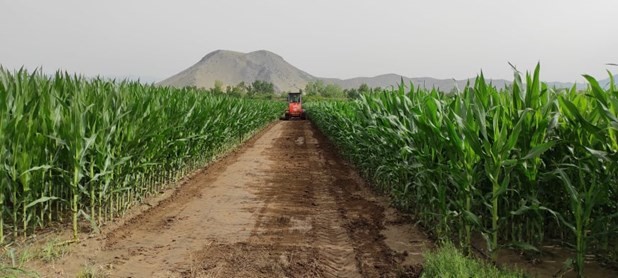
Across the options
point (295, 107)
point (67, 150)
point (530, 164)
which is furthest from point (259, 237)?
point (295, 107)

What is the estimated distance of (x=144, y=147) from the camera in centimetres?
629

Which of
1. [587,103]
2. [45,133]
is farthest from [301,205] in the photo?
[587,103]

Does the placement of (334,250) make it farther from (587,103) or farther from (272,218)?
(587,103)

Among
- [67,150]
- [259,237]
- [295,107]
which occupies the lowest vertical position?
[259,237]

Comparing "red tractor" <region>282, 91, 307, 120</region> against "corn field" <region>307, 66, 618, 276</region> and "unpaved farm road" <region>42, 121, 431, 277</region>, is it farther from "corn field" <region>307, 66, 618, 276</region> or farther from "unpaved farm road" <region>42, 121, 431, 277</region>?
"corn field" <region>307, 66, 618, 276</region>

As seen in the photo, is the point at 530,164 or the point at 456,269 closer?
the point at 456,269

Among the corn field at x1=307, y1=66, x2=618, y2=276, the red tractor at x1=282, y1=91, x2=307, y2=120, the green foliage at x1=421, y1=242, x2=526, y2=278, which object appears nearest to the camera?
the green foliage at x1=421, y1=242, x2=526, y2=278

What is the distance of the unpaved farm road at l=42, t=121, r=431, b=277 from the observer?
429 centimetres

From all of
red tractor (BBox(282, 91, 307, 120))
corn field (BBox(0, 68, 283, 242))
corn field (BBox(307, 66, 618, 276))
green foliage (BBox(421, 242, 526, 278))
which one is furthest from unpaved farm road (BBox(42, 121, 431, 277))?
red tractor (BBox(282, 91, 307, 120))

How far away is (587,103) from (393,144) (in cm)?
247

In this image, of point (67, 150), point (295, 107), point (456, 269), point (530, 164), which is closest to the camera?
point (456, 269)

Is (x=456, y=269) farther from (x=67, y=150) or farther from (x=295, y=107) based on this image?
(x=295, y=107)

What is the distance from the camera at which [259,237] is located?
17.3 feet

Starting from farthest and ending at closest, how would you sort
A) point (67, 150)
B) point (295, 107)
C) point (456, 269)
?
point (295, 107) < point (67, 150) < point (456, 269)
